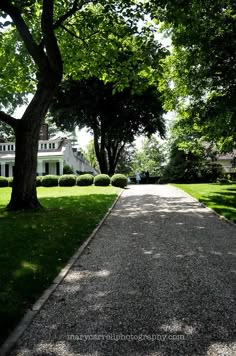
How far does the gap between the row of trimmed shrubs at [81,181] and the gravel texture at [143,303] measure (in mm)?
23329

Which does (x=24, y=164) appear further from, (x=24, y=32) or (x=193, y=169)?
(x=193, y=169)

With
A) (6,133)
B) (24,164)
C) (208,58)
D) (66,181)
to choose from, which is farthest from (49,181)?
(6,133)

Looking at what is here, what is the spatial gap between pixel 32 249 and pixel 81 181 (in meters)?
27.0

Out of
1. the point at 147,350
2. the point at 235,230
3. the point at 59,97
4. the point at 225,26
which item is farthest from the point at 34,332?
the point at 59,97

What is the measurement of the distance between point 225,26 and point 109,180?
62.6 ft

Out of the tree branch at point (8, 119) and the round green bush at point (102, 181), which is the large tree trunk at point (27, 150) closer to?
the tree branch at point (8, 119)

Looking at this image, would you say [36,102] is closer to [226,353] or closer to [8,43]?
[8,43]

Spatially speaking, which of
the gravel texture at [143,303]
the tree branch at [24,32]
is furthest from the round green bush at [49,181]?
the gravel texture at [143,303]

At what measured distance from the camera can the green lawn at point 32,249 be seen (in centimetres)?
511

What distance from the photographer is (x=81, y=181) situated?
3512cm

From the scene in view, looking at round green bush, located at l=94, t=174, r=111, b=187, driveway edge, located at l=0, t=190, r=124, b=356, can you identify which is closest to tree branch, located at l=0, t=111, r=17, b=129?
driveway edge, located at l=0, t=190, r=124, b=356

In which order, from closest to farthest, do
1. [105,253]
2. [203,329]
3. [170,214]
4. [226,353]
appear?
1. [226,353]
2. [203,329]
3. [105,253]
4. [170,214]

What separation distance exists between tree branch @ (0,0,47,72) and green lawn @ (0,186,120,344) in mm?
6120

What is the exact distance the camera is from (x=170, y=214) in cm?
1437
